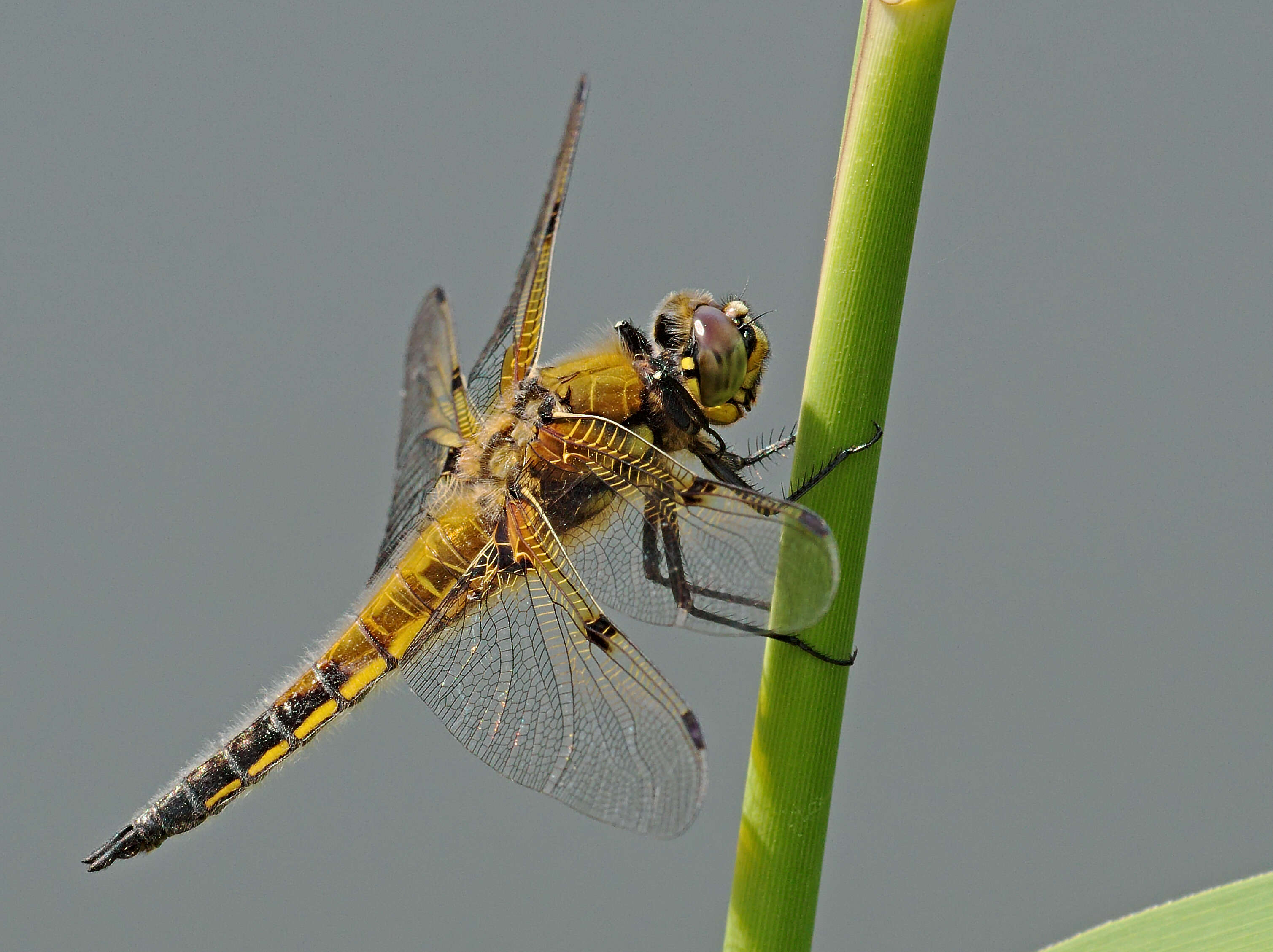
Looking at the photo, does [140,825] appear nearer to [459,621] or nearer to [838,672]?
[459,621]

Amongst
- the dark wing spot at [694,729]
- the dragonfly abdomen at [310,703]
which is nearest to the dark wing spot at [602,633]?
the dark wing spot at [694,729]

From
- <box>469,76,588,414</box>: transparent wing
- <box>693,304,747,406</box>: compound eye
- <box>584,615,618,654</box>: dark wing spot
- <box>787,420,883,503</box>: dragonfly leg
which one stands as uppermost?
<box>469,76,588,414</box>: transparent wing

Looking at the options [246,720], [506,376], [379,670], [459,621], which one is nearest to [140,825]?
[246,720]

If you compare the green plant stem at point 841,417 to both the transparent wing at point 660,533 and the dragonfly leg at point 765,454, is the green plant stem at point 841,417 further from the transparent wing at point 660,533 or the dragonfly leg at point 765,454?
the dragonfly leg at point 765,454

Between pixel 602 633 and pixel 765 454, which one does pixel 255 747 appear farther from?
pixel 765 454

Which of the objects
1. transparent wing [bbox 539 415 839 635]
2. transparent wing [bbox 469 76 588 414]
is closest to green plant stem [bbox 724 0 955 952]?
transparent wing [bbox 539 415 839 635]

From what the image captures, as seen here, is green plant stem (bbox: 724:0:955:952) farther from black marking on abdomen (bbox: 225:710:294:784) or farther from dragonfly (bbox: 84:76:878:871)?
black marking on abdomen (bbox: 225:710:294:784)
